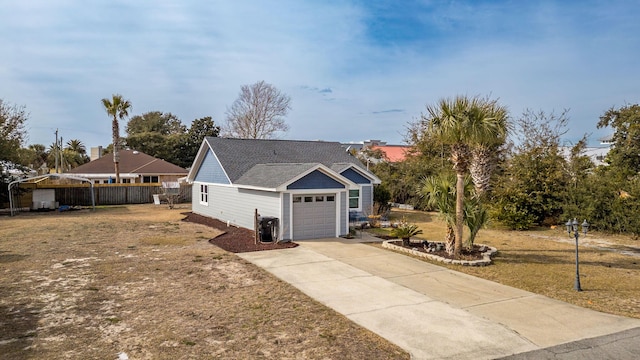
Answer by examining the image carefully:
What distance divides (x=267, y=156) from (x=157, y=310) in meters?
15.6

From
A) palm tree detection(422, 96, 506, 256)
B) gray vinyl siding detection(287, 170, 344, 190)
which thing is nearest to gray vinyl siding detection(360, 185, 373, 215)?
gray vinyl siding detection(287, 170, 344, 190)

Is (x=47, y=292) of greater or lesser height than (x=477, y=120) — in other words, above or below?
below

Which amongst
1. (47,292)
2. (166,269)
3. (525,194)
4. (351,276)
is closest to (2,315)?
(47,292)

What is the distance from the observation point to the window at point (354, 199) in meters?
22.7

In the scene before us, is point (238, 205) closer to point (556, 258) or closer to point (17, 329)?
point (17, 329)

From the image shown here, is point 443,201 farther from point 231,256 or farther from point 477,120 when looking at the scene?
point 231,256

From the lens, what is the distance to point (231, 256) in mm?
12789

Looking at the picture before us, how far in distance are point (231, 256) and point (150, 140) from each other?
43.5 meters

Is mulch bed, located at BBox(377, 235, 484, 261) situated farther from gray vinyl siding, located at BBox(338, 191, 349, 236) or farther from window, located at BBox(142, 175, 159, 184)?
window, located at BBox(142, 175, 159, 184)

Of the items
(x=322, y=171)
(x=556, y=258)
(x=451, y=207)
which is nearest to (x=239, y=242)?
(x=322, y=171)

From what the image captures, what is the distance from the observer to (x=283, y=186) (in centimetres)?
1516

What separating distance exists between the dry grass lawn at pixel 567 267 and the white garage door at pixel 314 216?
417 cm

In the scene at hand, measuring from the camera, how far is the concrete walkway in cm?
643

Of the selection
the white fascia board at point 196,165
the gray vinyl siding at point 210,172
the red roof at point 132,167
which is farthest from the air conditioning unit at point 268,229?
the red roof at point 132,167
